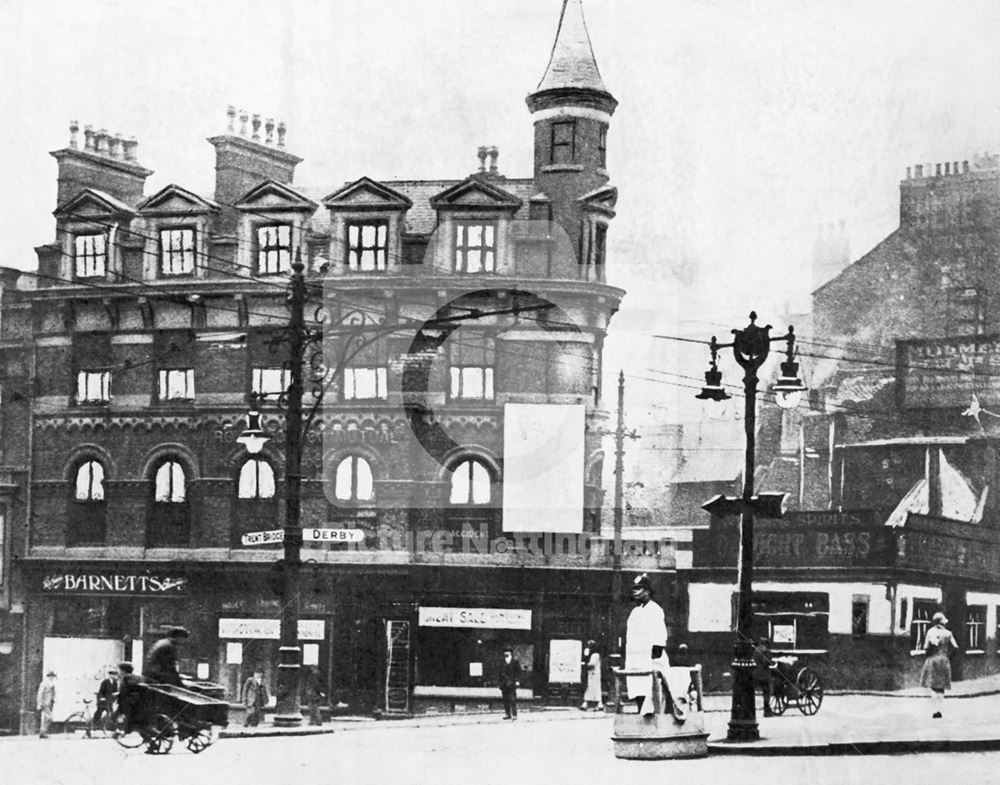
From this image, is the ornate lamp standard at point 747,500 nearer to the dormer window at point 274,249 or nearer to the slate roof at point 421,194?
the slate roof at point 421,194

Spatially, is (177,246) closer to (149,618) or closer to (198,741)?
(149,618)

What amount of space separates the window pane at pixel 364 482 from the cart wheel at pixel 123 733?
20.6 feet

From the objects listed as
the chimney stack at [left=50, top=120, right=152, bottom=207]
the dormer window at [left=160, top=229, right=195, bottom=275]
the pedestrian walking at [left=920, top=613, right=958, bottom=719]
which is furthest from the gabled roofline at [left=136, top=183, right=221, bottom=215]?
the pedestrian walking at [left=920, top=613, right=958, bottom=719]

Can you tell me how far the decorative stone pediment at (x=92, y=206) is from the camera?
66.7 feet

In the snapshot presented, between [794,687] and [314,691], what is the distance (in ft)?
20.4

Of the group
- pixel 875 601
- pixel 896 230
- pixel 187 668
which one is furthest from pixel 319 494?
pixel 896 230

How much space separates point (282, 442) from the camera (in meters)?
22.2

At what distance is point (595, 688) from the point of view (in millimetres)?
22312

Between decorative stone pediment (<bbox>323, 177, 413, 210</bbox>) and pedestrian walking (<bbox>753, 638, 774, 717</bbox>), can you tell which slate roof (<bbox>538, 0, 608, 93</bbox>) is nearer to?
decorative stone pediment (<bbox>323, 177, 413, 210</bbox>)

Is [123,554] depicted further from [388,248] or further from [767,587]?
[767,587]

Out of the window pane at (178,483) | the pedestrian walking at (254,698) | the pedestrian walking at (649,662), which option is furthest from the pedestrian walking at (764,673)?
the window pane at (178,483)

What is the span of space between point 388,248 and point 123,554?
5886 millimetres

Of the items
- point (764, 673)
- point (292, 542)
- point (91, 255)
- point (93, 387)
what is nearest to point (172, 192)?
point (91, 255)

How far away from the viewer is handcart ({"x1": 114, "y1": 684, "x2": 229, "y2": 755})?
14805 mm
